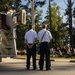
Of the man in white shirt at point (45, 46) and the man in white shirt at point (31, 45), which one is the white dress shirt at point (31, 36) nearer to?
the man in white shirt at point (31, 45)

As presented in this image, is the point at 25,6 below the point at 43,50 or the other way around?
the other way around

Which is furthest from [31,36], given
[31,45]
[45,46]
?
[45,46]

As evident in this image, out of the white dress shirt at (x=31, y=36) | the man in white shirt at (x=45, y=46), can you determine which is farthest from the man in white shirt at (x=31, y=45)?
the man in white shirt at (x=45, y=46)

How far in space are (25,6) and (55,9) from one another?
17381 mm

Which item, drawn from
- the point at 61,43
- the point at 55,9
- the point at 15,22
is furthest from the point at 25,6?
the point at 15,22

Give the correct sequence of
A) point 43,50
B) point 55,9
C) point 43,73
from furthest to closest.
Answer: point 55,9
point 43,50
point 43,73

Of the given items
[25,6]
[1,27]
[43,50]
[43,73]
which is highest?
[25,6]

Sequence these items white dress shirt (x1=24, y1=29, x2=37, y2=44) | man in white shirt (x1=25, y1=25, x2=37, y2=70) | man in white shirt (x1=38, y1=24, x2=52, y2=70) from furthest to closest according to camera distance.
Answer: white dress shirt (x1=24, y1=29, x2=37, y2=44) < man in white shirt (x1=25, y1=25, x2=37, y2=70) < man in white shirt (x1=38, y1=24, x2=52, y2=70)

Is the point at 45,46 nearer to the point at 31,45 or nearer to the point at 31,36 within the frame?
the point at 31,45

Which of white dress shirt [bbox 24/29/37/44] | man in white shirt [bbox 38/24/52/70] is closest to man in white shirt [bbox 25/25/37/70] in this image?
white dress shirt [bbox 24/29/37/44]

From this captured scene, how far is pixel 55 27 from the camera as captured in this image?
68.1 m

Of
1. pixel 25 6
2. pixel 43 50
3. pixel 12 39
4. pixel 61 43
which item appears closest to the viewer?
pixel 43 50

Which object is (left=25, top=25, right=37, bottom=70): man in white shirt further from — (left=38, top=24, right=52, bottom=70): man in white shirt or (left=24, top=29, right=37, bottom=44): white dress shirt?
(left=38, top=24, right=52, bottom=70): man in white shirt

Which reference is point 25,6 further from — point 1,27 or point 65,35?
point 1,27
